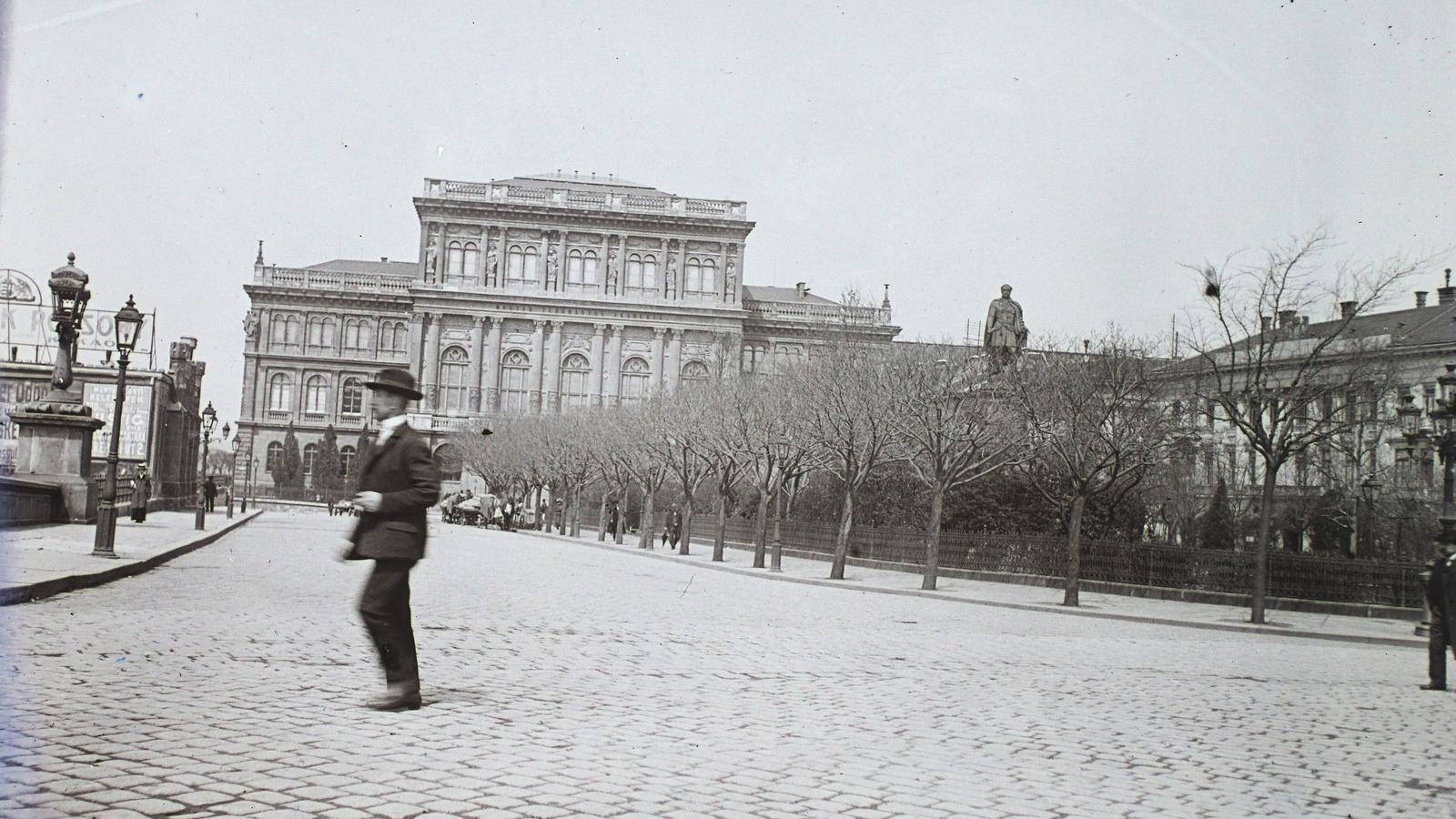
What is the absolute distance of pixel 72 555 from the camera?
17.1 meters

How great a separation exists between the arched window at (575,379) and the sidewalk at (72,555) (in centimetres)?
6781

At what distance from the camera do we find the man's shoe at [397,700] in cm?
705

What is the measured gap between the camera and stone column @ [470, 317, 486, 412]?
96625 millimetres

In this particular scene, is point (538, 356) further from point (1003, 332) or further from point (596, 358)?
point (1003, 332)

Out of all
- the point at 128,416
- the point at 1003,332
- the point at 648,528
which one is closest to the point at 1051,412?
the point at 1003,332

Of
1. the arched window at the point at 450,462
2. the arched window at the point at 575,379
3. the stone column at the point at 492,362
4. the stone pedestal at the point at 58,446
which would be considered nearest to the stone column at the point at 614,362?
the arched window at the point at 575,379

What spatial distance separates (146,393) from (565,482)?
1004 inches

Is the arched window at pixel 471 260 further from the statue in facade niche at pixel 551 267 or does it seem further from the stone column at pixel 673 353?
the stone column at pixel 673 353

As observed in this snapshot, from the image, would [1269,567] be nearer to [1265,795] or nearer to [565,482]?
[1265,795]

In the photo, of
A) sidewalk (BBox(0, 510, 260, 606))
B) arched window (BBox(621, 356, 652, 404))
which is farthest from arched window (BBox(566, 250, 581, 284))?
sidewalk (BBox(0, 510, 260, 606))

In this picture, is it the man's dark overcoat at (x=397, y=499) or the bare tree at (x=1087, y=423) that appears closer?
the man's dark overcoat at (x=397, y=499)

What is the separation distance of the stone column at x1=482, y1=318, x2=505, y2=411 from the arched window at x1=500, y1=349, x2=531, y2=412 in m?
0.65

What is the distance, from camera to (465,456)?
83.8 m

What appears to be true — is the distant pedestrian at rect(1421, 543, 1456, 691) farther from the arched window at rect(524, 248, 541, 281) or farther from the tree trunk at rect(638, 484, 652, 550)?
the arched window at rect(524, 248, 541, 281)
